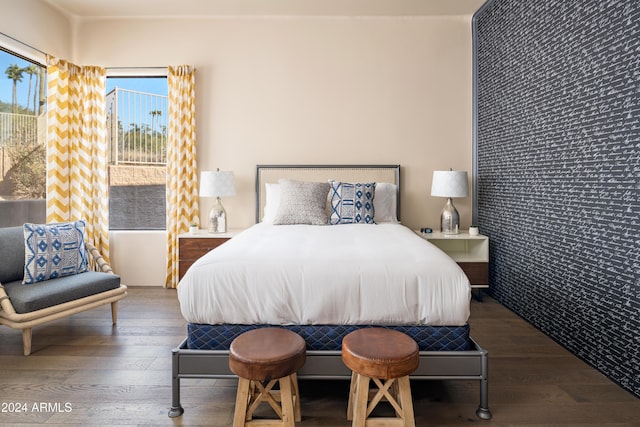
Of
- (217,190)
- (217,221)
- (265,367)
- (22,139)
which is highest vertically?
A: (22,139)

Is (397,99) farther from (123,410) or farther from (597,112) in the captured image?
(123,410)

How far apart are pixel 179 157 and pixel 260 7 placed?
1.76m

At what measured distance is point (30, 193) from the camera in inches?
150

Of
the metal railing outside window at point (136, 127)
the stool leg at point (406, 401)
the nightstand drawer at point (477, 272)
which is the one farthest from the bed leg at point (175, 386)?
the metal railing outside window at point (136, 127)

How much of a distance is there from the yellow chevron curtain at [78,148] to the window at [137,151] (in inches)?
6.0

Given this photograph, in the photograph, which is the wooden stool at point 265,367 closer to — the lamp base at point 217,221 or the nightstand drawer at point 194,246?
the nightstand drawer at point 194,246

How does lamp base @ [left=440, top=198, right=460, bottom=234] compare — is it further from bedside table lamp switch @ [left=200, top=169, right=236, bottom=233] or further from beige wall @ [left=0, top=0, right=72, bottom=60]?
beige wall @ [left=0, top=0, right=72, bottom=60]

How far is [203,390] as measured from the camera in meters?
2.14

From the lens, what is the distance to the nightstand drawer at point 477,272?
12.4ft

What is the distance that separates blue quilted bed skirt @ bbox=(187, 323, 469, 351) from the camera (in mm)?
1932

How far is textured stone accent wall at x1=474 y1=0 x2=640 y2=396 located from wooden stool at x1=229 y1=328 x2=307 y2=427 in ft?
6.03

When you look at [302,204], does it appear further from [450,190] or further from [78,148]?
[78,148]

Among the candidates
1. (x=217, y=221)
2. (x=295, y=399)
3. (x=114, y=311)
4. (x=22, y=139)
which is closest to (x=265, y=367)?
(x=295, y=399)

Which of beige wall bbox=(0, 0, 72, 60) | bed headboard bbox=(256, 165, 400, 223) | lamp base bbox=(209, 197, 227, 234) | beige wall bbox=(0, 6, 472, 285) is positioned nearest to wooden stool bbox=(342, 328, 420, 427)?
lamp base bbox=(209, 197, 227, 234)
